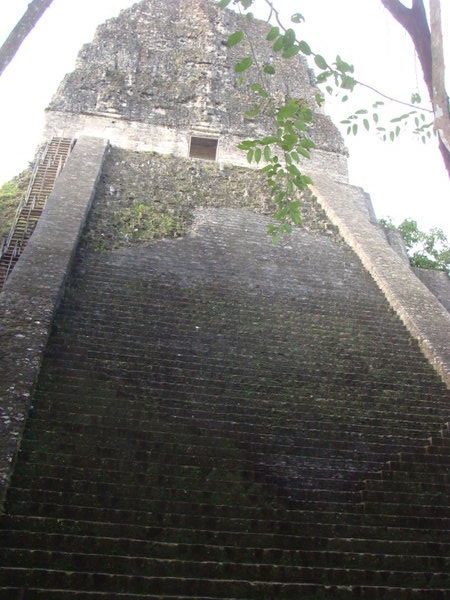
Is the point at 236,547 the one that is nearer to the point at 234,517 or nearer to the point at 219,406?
the point at 234,517

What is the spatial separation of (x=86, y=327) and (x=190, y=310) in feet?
4.59

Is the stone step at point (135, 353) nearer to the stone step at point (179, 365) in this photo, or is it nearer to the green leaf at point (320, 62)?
the stone step at point (179, 365)

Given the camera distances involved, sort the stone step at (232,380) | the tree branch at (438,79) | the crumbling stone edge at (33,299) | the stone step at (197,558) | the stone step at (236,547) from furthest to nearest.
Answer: the stone step at (232,380), the crumbling stone edge at (33,299), the stone step at (236,547), the stone step at (197,558), the tree branch at (438,79)

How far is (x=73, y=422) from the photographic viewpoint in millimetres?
4500

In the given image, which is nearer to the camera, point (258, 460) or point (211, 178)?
point (258, 460)

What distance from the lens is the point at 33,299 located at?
5.71 meters

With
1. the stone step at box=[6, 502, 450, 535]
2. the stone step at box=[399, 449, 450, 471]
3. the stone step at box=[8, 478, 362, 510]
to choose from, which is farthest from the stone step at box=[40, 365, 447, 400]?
the stone step at box=[6, 502, 450, 535]

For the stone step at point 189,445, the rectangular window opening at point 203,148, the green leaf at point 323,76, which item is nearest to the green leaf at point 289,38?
the green leaf at point 323,76

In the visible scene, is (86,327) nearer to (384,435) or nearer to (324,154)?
(384,435)

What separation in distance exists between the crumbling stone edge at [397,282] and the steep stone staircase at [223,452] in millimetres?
207

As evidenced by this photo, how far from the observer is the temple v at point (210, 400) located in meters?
3.54

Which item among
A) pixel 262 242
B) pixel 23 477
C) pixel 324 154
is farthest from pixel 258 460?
pixel 324 154

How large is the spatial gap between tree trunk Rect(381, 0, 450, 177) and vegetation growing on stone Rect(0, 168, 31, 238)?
7303 mm

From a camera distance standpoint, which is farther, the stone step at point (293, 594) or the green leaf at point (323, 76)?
the green leaf at point (323, 76)
